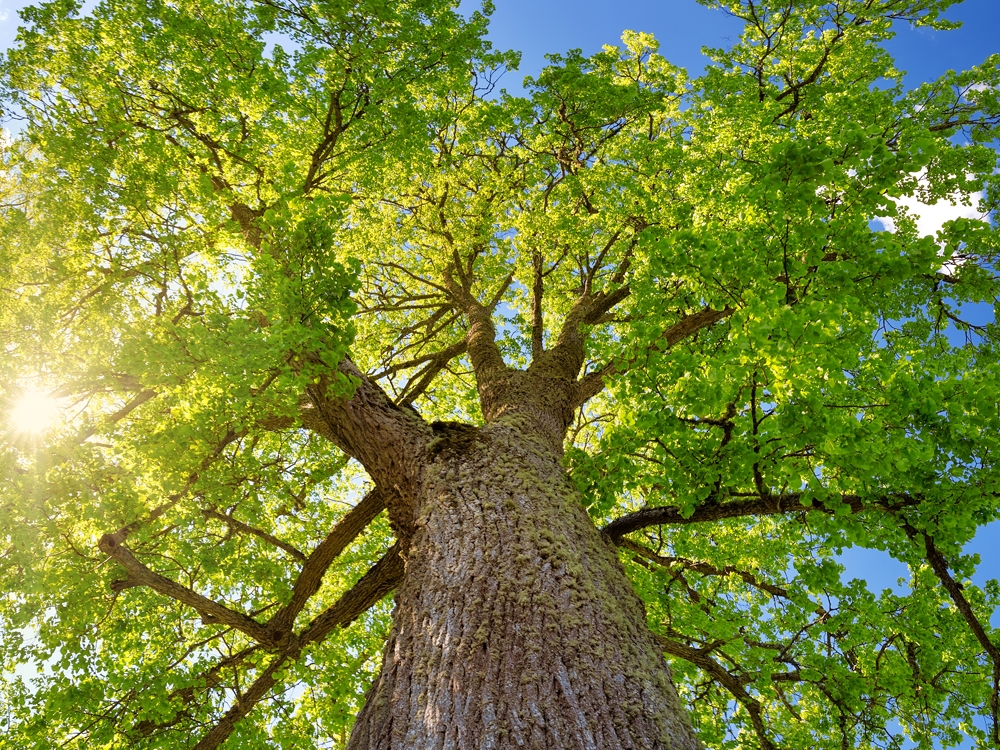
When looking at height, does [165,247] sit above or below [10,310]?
above

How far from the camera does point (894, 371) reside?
401 cm

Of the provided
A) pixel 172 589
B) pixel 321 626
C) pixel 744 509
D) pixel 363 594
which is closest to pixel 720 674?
pixel 744 509

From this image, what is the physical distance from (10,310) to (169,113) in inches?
116

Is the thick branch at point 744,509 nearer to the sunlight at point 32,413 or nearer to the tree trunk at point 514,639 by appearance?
the tree trunk at point 514,639

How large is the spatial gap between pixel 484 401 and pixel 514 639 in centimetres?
422

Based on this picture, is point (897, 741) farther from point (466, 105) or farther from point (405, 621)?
point (466, 105)

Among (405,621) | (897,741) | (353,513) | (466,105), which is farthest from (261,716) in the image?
(466,105)

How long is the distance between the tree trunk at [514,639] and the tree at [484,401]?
2 cm

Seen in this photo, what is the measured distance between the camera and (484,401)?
698 centimetres

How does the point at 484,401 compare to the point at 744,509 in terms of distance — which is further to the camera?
the point at 484,401

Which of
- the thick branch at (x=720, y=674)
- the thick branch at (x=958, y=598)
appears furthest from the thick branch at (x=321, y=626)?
the thick branch at (x=958, y=598)

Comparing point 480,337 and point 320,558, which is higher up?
point 480,337

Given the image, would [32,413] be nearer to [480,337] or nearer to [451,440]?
[451,440]

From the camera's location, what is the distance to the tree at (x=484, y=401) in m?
3.63
